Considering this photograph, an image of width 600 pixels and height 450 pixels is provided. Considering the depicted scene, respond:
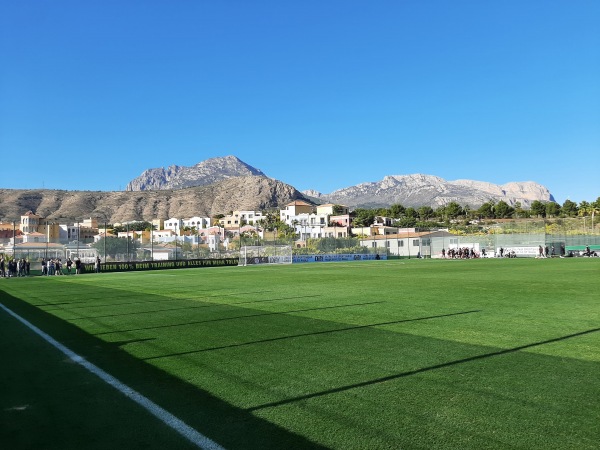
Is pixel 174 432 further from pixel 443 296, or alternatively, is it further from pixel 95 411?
pixel 443 296

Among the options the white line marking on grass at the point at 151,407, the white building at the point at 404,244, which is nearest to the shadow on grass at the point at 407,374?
the white line marking on grass at the point at 151,407

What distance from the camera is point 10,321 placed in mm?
13234

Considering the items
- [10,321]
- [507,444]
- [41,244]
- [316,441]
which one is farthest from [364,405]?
[41,244]

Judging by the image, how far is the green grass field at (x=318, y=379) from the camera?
4.52 metres

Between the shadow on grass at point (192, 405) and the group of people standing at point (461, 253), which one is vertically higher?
the shadow on grass at point (192, 405)

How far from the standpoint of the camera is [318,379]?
20.8 feet

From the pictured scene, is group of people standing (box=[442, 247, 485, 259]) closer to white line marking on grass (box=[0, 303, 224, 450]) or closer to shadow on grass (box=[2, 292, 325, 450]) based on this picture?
shadow on grass (box=[2, 292, 325, 450])

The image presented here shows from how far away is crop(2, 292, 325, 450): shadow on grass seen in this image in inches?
173

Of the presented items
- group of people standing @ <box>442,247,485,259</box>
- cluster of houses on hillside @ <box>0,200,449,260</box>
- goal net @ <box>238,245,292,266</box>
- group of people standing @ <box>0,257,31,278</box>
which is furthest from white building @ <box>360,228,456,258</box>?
group of people standing @ <box>0,257,31,278</box>

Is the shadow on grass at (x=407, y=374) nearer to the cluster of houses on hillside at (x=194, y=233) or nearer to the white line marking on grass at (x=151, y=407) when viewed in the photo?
the white line marking on grass at (x=151, y=407)

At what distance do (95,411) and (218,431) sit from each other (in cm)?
163

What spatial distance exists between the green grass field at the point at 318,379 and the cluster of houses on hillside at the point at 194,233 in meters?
48.3

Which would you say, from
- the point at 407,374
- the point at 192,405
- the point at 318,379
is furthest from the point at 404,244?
the point at 192,405

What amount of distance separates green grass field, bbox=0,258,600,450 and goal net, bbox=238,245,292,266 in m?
49.2
